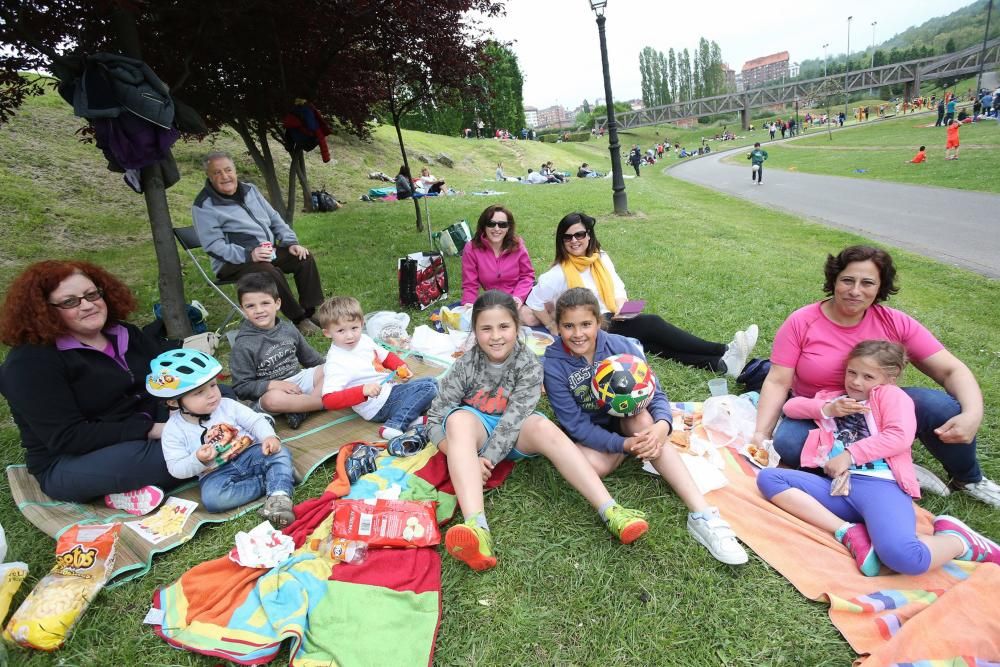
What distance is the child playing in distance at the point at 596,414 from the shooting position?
104 inches

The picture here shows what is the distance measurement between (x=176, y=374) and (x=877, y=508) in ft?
11.9

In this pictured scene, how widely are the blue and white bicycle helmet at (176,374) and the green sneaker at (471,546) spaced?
166cm

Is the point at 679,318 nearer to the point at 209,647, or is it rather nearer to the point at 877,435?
the point at 877,435

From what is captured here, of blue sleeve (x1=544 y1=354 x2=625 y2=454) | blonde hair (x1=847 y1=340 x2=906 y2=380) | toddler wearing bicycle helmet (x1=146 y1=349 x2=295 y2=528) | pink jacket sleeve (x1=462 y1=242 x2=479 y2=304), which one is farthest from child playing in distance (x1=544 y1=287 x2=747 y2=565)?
pink jacket sleeve (x1=462 y1=242 x2=479 y2=304)

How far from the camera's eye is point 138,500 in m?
2.96

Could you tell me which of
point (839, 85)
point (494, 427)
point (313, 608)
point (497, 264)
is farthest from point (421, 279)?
point (839, 85)

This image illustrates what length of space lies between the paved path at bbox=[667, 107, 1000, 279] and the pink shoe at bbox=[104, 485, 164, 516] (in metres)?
9.12

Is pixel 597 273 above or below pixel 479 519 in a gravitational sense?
Answer: above

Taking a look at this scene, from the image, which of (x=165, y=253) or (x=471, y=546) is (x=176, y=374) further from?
(x=165, y=253)

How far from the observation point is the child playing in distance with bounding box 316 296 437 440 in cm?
357

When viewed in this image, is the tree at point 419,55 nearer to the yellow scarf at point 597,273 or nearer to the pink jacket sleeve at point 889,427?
the yellow scarf at point 597,273

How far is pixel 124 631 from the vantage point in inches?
88.7

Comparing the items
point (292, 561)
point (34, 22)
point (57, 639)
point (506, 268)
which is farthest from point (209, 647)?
point (34, 22)

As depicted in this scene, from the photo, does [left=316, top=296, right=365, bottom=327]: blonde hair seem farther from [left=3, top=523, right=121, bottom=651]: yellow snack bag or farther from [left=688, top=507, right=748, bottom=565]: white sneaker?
[left=688, top=507, right=748, bottom=565]: white sneaker
